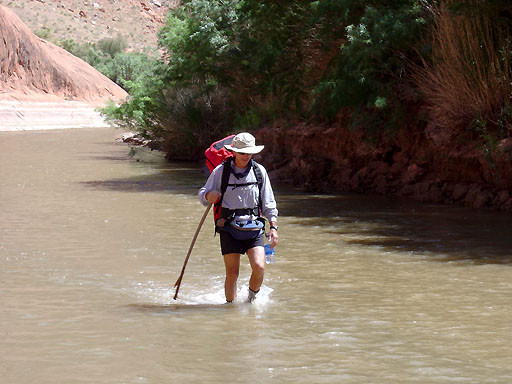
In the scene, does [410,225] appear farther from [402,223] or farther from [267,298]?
[267,298]

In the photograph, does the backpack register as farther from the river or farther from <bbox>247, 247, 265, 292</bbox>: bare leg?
the river

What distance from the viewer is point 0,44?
61625 mm

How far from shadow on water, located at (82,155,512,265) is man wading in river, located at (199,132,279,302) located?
3.47m

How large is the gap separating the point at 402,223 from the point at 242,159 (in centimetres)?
635

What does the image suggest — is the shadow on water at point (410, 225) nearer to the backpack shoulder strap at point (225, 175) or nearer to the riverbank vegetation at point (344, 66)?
the riverbank vegetation at point (344, 66)

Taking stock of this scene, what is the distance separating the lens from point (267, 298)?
28.3 feet

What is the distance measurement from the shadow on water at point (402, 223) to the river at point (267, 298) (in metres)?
0.04

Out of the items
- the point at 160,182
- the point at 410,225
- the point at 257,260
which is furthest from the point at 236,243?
the point at 160,182

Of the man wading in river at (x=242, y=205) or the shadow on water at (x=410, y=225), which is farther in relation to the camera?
the shadow on water at (x=410, y=225)

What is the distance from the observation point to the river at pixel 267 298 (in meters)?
6.27

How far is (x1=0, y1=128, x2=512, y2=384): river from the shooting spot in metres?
6.27

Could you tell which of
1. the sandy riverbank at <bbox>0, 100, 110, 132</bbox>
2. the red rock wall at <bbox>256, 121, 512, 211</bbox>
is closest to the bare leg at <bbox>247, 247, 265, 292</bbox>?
the red rock wall at <bbox>256, 121, 512, 211</bbox>

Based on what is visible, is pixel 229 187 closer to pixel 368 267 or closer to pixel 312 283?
pixel 312 283

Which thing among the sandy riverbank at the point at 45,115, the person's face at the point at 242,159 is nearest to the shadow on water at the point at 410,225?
the person's face at the point at 242,159
